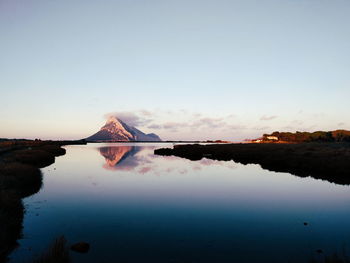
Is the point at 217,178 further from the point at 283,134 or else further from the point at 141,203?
the point at 283,134

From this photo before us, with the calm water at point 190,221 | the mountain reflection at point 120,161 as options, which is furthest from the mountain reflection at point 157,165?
the calm water at point 190,221

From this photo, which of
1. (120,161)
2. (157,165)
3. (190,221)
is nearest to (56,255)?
(190,221)

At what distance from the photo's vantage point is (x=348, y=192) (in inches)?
1011

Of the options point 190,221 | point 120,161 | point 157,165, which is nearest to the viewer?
point 190,221

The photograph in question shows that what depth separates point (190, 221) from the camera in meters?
16.8

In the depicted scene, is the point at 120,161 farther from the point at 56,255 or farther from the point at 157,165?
the point at 56,255

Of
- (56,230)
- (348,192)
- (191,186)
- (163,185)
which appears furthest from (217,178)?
(56,230)

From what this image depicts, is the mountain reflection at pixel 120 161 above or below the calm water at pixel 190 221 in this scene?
above

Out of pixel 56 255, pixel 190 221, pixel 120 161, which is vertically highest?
pixel 120 161

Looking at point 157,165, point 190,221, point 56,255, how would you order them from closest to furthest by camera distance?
point 56,255 < point 190,221 < point 157,165

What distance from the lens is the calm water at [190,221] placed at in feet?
38.8

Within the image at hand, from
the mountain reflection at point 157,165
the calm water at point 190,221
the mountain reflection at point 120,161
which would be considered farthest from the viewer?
the mountain reflection at point 120,161

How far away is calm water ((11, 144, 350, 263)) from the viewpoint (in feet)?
38.8

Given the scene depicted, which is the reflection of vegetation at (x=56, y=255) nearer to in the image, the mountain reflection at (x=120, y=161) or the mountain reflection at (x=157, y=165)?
the mountain reflection at (x=157, y=165)
